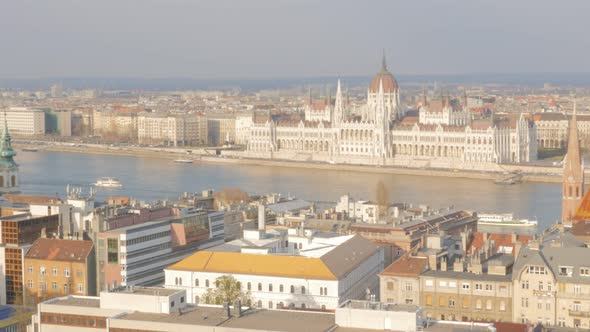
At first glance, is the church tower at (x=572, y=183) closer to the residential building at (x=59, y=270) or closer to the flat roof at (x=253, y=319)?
the residential building at (x=59, y=270)

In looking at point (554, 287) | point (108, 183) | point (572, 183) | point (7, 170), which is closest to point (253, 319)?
point (554, 287)

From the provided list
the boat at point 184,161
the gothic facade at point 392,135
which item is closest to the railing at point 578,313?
the gothic facade at point 392,135

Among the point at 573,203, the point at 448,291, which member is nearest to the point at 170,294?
the point at 448,291

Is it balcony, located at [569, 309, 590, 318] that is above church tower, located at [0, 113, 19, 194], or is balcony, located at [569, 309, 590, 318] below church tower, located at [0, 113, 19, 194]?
below

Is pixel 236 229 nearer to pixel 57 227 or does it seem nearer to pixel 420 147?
pixel 57 227

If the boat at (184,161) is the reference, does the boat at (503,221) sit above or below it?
above

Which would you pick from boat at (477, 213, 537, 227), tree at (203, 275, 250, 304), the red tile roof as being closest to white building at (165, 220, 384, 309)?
tree at (203, 275, 250, 304)

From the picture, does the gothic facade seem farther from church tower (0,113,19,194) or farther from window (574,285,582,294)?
window (574,285,582,294)
